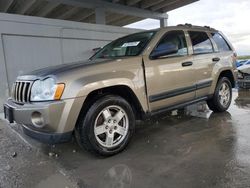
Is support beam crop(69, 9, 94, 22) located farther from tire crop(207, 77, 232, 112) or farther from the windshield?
tire crop(207, 77, 232, 112)

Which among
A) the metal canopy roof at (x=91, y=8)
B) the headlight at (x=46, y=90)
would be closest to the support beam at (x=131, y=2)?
the metal canopy roof at (x=91, y=8)

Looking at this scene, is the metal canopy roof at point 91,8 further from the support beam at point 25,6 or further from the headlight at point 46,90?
the headlight at point 46,90

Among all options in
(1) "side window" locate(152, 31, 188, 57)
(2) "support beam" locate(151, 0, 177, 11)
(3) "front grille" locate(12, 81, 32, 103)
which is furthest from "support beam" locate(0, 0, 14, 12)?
(1) "side window" locate(152, 31, 188, 57)

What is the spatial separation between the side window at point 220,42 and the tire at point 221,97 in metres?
0.63

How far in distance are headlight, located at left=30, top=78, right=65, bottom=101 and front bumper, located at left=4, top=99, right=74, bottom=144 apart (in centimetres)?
8

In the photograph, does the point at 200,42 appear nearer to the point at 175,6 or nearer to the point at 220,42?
the point at 220,42

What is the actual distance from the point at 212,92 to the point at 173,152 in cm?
205

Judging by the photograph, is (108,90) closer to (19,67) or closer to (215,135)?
(215,135)

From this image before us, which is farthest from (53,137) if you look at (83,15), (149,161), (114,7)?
(83,15)

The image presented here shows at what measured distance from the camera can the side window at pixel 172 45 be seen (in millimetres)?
3480

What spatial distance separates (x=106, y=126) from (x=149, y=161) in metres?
0.70

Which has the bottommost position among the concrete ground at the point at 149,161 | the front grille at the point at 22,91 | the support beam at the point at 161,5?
the concrete ground at the point at 149,161

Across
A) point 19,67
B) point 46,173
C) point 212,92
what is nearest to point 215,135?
point 212,92

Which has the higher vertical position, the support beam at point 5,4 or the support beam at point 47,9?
the support beam at point 5,4
